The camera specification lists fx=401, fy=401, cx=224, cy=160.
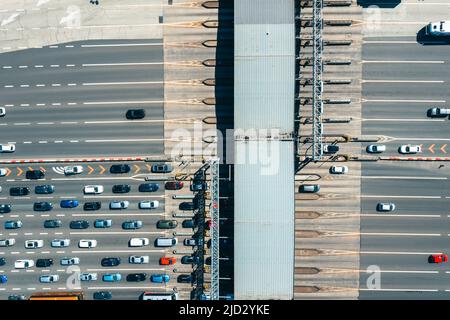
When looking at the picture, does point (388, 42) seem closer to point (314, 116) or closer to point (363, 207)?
point (314, 116)

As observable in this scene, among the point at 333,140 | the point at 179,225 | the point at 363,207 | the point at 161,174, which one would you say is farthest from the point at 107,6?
the point at 363,207

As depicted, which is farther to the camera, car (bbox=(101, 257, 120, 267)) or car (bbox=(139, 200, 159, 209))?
car (bbox=(101, 257, 120, 267))

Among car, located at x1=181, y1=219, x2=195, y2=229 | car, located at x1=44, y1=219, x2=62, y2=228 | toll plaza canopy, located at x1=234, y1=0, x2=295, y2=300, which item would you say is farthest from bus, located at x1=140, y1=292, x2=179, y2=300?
car, located at x1=44, y1=219, x2=62, y2=228

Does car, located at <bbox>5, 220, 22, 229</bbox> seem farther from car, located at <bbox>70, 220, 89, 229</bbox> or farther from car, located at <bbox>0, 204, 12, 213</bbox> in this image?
car, located at <bbox>70, 220, 89, 229</bbox>

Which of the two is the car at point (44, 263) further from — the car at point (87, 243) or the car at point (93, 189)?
the car at point (93, 189)
